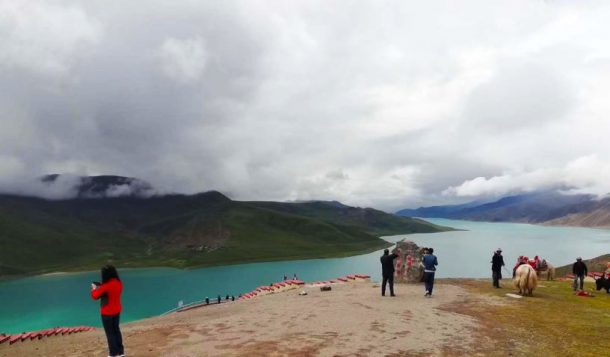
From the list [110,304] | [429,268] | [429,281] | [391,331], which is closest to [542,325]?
[391,331]

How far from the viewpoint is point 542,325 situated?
69.3 ft

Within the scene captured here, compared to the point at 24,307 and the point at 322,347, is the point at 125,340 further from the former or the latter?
the point at 24,307

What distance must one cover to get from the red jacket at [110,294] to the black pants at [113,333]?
0.17 m

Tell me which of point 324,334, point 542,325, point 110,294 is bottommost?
point 324,334

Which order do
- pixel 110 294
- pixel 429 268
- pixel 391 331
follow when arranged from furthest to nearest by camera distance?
pixel 429 268
pixel 391 331
pixel 110 294

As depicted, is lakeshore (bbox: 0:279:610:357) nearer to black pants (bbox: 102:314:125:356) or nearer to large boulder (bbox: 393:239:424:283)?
black pants (bbox: 102:314:125:356)

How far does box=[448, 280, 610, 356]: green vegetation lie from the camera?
54.9 feet

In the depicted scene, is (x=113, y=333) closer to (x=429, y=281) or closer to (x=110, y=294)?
(x=110, y=294)

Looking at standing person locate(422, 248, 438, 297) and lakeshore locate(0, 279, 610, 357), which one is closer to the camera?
lakeshore locate(0, 279, 610, 357)

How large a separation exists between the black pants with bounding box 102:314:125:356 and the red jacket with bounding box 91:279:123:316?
17 centimetres

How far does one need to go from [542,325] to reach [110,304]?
18.9m

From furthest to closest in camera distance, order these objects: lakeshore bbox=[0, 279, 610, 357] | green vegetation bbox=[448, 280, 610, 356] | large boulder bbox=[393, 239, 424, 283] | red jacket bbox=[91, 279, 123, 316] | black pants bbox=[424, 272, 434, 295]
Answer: large boulder bbox=[393, 239, 424, 283], black pants bbox=[424, 272, 434, 295], green vegetation bbox=[448, 280, 610, 356], lakeshore bbox=[0, 279, 610, 357], red jacket bbox=[91, 279, 123, 316]

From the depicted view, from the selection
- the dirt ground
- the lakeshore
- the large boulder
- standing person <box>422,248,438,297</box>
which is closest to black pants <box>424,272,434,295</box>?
standing person <box>422,248,438,297</box>

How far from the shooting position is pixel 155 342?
18.2m
